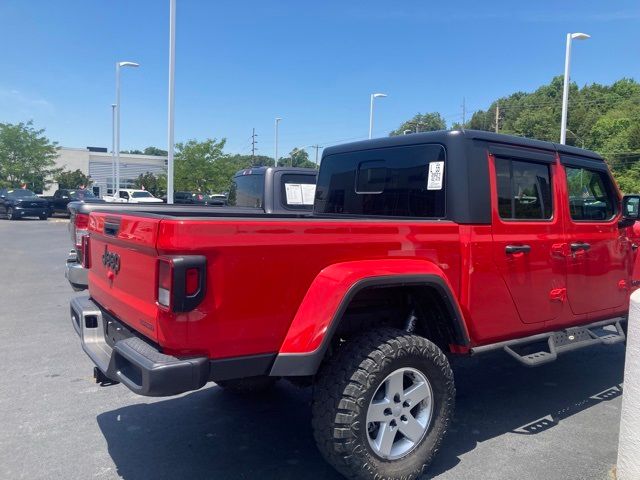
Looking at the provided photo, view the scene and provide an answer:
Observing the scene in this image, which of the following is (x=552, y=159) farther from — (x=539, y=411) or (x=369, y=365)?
(x=369, y=365)

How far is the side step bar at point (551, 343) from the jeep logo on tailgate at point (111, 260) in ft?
7.48

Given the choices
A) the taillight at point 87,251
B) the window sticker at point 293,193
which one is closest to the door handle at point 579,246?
the taillight at point 87,251

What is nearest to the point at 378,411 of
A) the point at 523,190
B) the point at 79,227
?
the point at 523,190

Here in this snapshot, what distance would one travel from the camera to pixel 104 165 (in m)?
69.1

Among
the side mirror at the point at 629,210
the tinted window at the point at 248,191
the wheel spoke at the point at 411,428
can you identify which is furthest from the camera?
the tinted window at the point at 248,191

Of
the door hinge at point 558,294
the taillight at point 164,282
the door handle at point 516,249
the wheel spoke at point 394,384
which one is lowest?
the wheel spoke at point 394,384

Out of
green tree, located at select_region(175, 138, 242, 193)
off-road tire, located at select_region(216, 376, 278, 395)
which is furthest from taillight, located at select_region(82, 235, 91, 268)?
green tree, located at select_region(175, 138, 242, 193)

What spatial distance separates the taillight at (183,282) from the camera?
8.15ft

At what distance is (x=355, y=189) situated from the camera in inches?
185

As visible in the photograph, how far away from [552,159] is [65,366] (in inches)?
185

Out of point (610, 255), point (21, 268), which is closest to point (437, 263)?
point (610, 255)

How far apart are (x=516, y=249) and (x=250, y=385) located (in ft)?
7.54

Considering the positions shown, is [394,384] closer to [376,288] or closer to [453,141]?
[376,288]

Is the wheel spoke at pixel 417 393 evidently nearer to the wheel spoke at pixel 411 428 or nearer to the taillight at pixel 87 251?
the wheel spoke at pixel 411 428
